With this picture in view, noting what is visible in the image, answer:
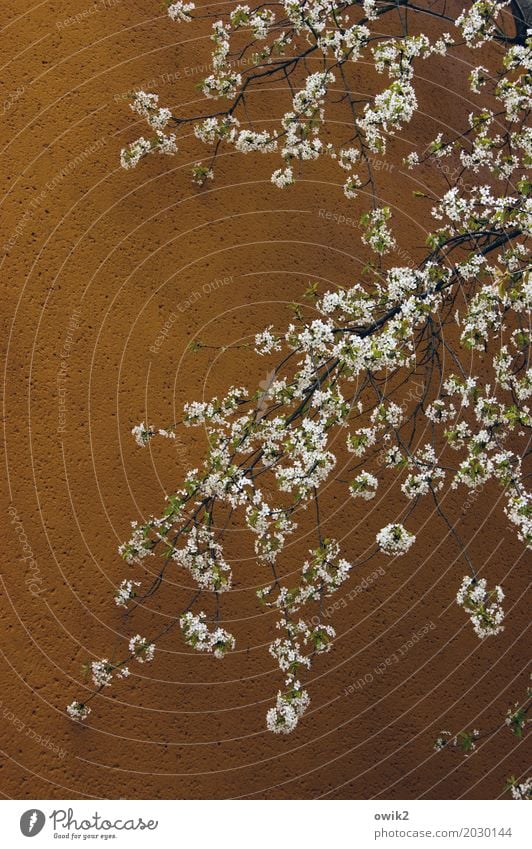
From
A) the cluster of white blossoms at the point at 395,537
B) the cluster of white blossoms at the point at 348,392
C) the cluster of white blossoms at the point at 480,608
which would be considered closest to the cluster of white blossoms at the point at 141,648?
the cluster of white blossoms at the point at 348,392

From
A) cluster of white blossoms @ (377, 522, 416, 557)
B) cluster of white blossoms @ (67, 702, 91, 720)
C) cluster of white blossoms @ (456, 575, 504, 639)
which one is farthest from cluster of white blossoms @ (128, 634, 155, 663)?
cluster of white blossoms @ (456, 575, 504, 639)

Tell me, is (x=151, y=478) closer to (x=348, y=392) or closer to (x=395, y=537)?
(x=348, y=392)

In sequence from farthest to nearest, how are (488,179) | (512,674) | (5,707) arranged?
1. (488,179)
2. (512,674)
3. (5,707)

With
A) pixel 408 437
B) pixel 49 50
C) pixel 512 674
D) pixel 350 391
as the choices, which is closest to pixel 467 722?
pixel 512 674

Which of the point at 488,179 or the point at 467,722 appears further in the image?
the point at 488,179

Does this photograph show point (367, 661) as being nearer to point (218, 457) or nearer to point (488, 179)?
point (218, 457)

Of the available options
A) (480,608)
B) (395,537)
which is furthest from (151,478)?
(480,608)

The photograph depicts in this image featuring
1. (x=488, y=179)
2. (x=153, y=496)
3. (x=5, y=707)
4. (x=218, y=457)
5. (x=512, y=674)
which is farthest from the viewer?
(x=488, y=179)

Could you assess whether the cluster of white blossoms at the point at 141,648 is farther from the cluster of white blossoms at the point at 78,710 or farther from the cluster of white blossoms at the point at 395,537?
the cluster of white blossoms at the point at 395,537
